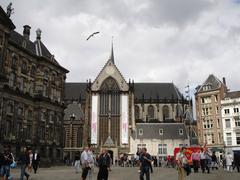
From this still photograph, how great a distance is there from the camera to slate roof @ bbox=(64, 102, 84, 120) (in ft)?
254

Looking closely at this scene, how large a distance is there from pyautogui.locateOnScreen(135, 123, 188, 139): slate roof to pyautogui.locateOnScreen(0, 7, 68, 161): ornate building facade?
1036 inches

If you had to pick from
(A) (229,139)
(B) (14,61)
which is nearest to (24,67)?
(B) (14,61)

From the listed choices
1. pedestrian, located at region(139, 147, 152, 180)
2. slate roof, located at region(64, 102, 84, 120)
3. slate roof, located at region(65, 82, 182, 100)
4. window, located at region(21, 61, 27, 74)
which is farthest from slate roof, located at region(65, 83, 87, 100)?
pedestrian, located at region(139, 147, 152, 180)

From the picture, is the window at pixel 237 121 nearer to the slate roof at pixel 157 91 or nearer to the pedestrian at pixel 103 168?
the slate roof at pixel 157 91

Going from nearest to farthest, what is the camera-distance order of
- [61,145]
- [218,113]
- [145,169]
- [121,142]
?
1. [145,169]
2. [61,145]
3. [218,113]
4. [121,142]

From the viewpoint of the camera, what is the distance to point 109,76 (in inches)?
3056

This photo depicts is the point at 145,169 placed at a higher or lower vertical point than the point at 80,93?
lower

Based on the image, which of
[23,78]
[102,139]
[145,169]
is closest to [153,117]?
[102,139]

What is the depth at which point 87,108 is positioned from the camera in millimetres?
74000

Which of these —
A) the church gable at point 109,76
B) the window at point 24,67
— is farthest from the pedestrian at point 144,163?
the church gable at point 109,76

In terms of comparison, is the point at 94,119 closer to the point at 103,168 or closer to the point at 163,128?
the point at 163,128

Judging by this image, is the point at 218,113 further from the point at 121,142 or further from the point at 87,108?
the point at 87,108

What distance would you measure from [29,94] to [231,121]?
128ft

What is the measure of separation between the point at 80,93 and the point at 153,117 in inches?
860
